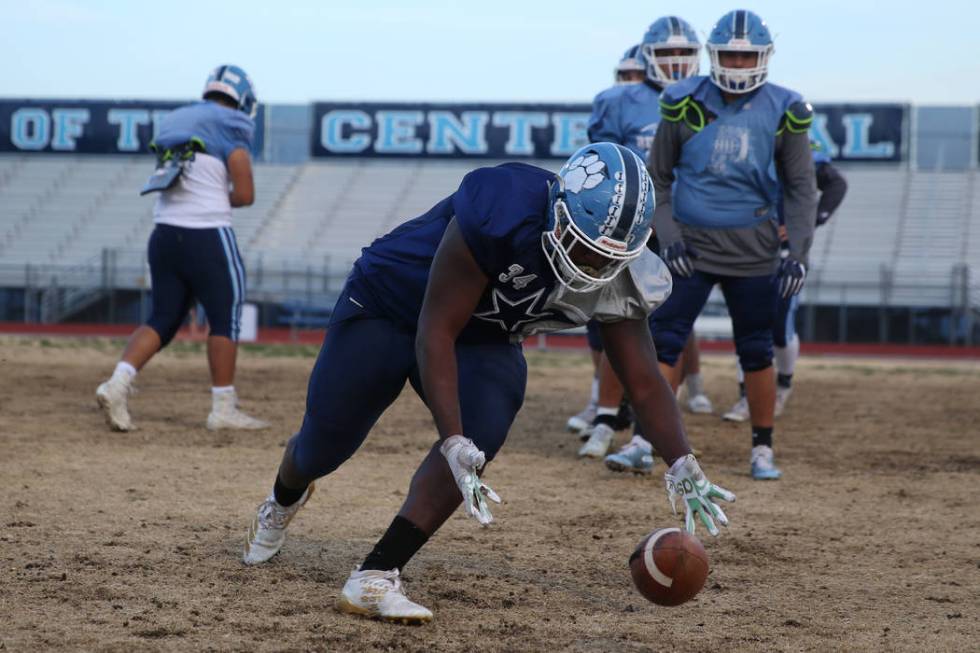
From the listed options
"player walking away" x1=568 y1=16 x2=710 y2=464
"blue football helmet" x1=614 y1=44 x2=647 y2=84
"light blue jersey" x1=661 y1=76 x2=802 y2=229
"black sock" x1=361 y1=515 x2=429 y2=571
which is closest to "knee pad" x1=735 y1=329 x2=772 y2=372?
"light blue jersey" x1=661 y1=76 x2=802 y2=229

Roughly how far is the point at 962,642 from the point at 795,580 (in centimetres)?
85

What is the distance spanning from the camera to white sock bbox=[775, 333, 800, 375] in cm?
947

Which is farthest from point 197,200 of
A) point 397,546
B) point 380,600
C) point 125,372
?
point 380,600

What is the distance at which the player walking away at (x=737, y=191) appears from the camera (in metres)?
6.50

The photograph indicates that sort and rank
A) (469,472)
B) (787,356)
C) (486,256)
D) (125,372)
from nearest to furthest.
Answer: (469,472), (486,256), (125,372), (787,356)

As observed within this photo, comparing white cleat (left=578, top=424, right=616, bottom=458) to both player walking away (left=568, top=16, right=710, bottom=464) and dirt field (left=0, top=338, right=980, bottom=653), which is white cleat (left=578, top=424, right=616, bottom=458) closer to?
player walking away (left=568, top=16, right=710, bottom=464)

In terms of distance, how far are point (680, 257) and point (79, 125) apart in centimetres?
3230

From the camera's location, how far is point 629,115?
783cm

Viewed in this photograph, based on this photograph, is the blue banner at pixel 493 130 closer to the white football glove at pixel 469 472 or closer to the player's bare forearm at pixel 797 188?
the player's bare forearm at pixel 797 188

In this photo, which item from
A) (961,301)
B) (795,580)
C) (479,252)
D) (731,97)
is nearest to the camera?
(479,252)

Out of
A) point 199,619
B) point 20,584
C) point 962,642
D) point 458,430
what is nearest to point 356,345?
point 458,430

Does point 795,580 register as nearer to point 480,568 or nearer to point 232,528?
point 480,568

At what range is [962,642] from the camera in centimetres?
375

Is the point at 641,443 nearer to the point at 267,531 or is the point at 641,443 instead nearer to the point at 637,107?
the point at 637,107
